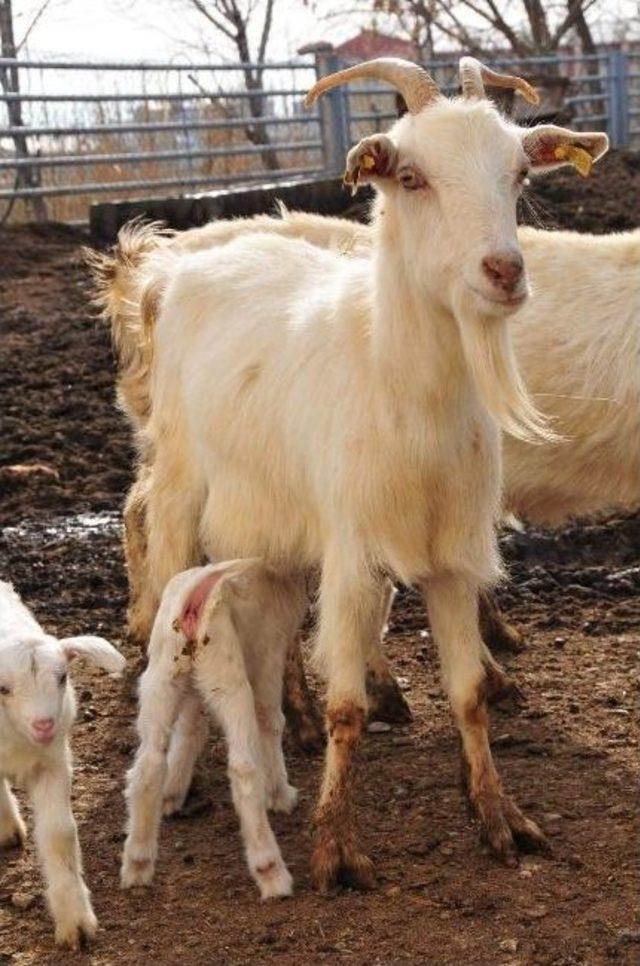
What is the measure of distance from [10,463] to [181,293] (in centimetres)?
364

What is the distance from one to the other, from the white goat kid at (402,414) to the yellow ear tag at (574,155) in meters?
0.02

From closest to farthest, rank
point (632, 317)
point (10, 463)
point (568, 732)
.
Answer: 1. point (568, 732)
2. point (632, 317)
3. point (10, 463)

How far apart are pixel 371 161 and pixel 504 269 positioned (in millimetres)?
560

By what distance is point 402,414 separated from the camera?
15.8 ft

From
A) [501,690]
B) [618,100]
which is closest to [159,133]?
[618,100]

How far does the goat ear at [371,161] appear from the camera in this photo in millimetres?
4586

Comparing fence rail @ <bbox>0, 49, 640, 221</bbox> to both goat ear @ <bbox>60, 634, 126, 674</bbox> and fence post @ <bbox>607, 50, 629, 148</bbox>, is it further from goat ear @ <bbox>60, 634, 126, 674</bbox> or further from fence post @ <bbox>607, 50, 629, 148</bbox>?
goat ear @ <bbox>60, 634, 126, 674</bbox>

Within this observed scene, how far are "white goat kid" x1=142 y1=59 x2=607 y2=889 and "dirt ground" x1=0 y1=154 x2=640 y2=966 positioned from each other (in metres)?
0.20

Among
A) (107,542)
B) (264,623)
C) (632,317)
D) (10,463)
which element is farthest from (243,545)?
(10,463)

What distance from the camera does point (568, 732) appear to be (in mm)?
5852

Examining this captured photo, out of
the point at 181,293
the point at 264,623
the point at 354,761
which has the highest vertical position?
the point at 181,293

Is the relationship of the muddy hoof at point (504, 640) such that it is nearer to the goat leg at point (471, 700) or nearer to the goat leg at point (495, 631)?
the goat leg at point (495, 631)

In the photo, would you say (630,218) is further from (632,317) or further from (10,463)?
(632,317)

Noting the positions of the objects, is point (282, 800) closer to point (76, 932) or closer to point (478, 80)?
point (76, 932)
